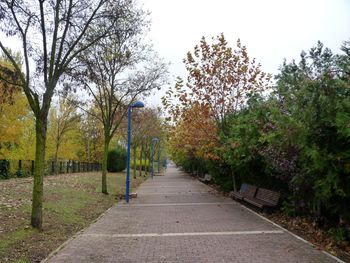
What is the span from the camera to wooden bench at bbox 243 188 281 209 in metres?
12.9

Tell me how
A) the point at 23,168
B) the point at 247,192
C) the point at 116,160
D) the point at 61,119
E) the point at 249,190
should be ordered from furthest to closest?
the point at 116,160
the point at 61,119
the point at 23,168
the point at 247,192
the point at 249,190

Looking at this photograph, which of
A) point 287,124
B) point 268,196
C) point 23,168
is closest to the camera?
point 287,124

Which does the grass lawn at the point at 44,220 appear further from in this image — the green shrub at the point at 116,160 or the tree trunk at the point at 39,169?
the green shrub at the point at 116,160

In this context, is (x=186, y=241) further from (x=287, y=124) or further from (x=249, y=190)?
(x=249, y=190)

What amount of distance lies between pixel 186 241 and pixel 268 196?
18.3 ft

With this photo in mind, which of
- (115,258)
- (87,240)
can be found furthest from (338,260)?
(87,240)

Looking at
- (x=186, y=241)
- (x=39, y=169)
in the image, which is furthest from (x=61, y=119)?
(x=186, y=241)

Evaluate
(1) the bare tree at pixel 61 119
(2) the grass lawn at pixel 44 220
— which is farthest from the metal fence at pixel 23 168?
(2) the grass lawn at pixel 44 220

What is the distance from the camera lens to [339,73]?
8320 mm

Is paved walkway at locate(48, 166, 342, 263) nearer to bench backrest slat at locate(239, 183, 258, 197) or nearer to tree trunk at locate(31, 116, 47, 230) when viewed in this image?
tree trunk at locate(31, 116, 47, 230)

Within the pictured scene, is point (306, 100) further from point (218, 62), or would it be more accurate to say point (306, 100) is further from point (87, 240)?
point (218, 62)

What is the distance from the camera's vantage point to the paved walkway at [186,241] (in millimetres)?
7293

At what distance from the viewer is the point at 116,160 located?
4838 cm

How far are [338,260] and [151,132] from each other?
3688cm
